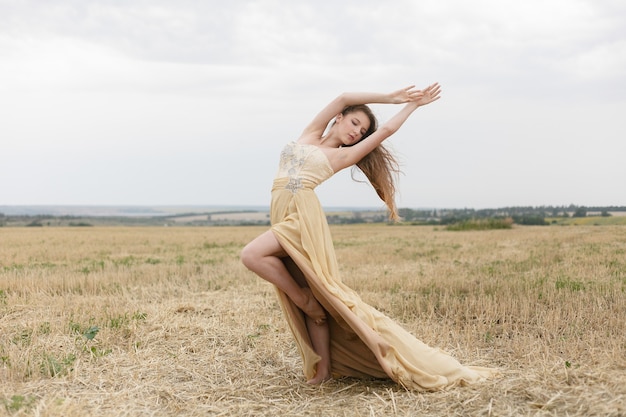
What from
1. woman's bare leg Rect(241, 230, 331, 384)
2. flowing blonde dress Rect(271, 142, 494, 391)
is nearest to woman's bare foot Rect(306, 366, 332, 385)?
woman's bare leg Rect(241, 230, 331, 384)

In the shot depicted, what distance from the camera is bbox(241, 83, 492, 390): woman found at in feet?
16.6

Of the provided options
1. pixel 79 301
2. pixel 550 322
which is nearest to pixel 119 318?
pixel 79 301

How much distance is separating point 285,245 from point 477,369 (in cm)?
200

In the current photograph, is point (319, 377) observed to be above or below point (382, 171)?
below

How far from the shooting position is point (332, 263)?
17.3ft

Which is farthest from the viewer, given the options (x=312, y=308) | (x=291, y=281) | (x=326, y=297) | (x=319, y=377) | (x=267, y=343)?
(x=267, y=343)

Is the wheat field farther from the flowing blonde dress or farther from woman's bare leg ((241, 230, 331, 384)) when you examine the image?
woman's bare leg ((241, 230, 331, 384))

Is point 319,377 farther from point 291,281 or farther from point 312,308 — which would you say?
point 291,281

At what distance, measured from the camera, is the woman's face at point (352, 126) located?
549cm

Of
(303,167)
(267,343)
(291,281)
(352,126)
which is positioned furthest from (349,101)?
(267,343)

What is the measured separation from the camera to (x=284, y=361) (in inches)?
256

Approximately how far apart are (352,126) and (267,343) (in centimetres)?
285

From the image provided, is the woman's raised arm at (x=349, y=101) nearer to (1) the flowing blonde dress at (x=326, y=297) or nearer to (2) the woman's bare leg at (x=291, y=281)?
(1) the flowing blonde dress at (x=326, y=297)

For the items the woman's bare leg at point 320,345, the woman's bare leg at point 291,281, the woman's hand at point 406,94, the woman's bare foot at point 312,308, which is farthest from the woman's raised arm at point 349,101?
the woman's bare leg at point 320,345
